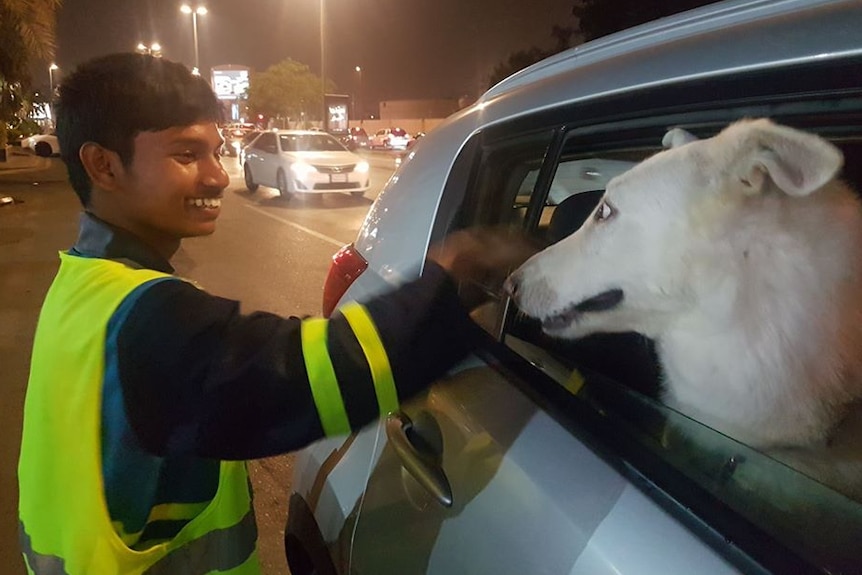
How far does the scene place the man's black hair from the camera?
55.1 inches

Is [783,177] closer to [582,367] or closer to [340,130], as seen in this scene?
[582,367]

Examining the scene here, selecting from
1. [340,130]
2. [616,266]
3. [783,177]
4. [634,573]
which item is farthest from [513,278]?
[340,130]

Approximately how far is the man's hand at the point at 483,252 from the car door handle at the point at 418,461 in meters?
0.33

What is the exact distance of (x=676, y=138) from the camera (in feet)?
5.29

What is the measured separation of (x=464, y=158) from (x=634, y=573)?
1284 millimetres

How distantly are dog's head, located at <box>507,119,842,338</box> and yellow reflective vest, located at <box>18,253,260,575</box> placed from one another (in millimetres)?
857

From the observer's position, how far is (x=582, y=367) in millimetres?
1713

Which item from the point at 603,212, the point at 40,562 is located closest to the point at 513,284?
the point at 603,212

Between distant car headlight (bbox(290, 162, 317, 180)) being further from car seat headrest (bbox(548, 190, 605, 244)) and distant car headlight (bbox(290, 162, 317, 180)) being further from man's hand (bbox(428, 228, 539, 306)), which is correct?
man's hand (bbox(428, 228, 539, 306))

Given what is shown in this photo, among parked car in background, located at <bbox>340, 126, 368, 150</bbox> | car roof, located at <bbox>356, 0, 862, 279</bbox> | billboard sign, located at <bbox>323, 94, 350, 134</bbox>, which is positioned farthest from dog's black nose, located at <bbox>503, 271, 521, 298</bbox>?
billboard sign, located at <bbox>323, 94, 350, 134</bbox>

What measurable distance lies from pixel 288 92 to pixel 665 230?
59377mm

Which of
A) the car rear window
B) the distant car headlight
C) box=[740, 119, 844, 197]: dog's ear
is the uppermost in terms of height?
box=[740, 119, 844, 197]: dog's ear

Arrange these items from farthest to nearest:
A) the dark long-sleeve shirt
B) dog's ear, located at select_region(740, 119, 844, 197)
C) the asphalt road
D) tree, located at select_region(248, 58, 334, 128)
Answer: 1. tree, located at select_region(248, 58, 334, 128)
2. the asphalt road
3. dog's ear, located at select_region(740, 119, 844, 197)
4. the dark long-sleeve shirt

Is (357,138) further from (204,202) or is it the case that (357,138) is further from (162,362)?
(162,362)
